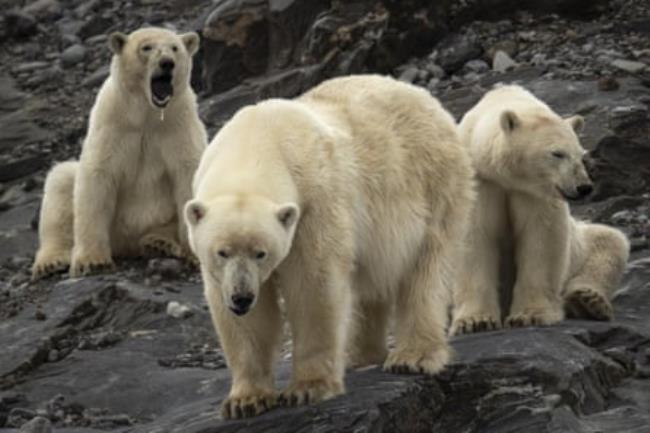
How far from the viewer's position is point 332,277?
5602 mm

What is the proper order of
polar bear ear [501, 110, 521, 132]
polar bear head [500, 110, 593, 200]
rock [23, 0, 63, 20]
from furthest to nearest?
1. rock [23, 0, 63, 20]
2. polar bear ear [501, 110, 521, 132]
3. polar bear head [500, 110, 593, 200]

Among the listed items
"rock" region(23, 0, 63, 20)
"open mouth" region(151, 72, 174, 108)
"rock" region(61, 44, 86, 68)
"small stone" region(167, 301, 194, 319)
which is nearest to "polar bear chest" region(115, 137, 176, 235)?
"open mouth" region(151, 72, 174, 108)

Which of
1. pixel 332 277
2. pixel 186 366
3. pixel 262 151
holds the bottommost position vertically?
pixel 186 366

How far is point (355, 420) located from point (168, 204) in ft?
16.0

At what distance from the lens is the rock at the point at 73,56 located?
59.0 ft

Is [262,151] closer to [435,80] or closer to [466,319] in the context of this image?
[466,319]

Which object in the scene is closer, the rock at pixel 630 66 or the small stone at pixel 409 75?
the rock at pixel 630 66

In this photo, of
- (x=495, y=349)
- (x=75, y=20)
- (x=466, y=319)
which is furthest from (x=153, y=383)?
(x=75, y=20)

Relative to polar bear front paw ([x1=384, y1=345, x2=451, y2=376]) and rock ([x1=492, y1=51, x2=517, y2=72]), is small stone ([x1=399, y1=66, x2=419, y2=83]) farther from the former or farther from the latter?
polar bear front paw ([x1=384, y1=345, x2=451, y2=376])

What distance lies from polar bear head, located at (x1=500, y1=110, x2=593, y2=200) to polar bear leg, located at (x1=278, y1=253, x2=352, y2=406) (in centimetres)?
225

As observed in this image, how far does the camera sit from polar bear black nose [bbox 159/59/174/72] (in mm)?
10242

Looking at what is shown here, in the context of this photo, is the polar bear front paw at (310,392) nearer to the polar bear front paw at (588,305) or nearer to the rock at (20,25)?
the polar bear front paw at (588,305)

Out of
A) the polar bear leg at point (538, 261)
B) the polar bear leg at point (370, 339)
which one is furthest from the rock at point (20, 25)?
the polar bear leg at point (370, 339)

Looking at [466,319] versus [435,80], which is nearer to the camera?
[466,319]
